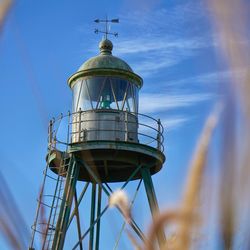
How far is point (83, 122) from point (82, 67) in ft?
7.91

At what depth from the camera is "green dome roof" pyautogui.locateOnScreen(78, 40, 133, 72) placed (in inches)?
837

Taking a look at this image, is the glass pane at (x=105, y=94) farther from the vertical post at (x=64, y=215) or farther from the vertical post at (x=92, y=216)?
the vertical post at (x=92, y=216)

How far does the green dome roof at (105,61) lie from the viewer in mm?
21266

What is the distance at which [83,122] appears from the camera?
20.3 meters

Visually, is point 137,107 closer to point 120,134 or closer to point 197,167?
point 120,134

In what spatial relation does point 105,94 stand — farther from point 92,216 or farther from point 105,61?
point 92,216

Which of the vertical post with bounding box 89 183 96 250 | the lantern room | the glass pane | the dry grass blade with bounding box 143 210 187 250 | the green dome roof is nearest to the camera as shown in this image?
the dry grass blade with bounding box 143 210 187 250

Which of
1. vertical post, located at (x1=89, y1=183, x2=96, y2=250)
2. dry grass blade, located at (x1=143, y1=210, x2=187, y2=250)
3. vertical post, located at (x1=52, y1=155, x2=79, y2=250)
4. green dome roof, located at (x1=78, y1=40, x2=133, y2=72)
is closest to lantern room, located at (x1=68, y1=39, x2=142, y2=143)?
green dome roof, located at (x1=78, y1=40, x2=133, y2=72)

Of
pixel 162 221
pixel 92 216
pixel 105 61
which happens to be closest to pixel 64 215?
pixel 92 216

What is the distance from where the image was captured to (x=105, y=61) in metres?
21.4

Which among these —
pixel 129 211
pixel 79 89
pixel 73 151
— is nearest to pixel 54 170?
pixel 73 151

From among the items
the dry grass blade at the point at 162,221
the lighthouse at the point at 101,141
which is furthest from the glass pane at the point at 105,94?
the dry grass blade at the point at 162,221

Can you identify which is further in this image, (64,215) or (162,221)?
(64,215)

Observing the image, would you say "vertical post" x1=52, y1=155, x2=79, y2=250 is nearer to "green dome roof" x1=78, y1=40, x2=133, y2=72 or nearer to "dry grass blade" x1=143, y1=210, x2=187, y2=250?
"green dome roof" x1=78, y1=40, x2=133, y2=72
